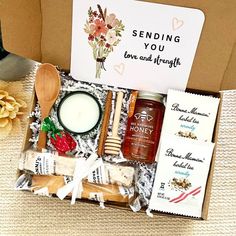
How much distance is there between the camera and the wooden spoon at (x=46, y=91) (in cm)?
84

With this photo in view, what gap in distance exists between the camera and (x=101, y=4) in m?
0.73

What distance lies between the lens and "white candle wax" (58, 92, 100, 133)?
0.85 meters

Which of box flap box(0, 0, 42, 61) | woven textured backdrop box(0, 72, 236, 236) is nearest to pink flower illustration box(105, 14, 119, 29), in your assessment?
box flap box(0, 0, 42, 61)

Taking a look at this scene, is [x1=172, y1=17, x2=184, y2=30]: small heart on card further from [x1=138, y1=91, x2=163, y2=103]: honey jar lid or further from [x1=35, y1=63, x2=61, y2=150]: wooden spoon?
[x1=35, y1=63, x2=61, y2=150]: wooden spoon

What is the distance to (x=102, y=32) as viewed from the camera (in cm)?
77

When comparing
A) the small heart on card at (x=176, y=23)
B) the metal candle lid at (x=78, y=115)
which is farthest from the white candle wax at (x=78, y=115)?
the small heart on card at (x=176, y=23)

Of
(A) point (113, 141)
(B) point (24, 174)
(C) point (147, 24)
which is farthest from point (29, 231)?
(C) point (147, 24)

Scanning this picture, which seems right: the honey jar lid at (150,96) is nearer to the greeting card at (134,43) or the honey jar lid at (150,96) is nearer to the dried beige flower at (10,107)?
the greeting card at (134,43)

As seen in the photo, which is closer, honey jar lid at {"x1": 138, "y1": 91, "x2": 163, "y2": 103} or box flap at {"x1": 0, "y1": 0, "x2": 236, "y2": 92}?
box flap at {"x1": 0, "y1": 0, "x2": 236, "y2": 92}

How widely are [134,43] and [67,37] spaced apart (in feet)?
0.41

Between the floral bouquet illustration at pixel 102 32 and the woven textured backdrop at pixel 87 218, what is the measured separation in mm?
322

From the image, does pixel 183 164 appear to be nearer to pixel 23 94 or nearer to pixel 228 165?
pixel 228 165

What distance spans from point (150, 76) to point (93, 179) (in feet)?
0.73

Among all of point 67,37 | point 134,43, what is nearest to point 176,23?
point 134,43
